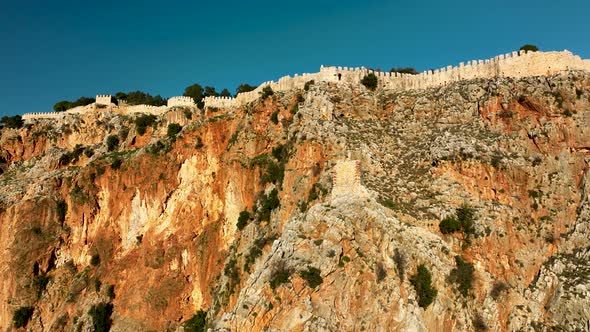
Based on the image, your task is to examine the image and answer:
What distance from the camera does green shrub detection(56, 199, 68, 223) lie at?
6412cm

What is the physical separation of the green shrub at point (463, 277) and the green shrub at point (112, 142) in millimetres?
47656

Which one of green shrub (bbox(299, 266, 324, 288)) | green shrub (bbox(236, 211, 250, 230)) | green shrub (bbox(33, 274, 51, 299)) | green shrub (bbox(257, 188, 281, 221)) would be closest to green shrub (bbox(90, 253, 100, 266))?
green shrub (bbox(33, 274, 51, 299))

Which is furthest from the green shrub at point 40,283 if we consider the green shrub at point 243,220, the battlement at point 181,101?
the battlement at point 181,101

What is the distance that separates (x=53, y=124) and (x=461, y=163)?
5793 centimetres

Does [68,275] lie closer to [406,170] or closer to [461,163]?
[406,170]

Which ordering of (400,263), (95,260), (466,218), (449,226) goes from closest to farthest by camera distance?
(400,263)
(449,226)
(466,218)
(95,260)

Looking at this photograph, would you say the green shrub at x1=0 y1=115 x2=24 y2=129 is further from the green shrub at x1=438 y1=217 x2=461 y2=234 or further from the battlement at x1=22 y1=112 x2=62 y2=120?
the green shrub at x1=438 y1=217 x2=461 y2=234

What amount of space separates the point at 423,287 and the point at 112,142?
4766 centimetres

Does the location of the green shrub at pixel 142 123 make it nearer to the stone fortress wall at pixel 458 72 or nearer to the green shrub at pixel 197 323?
the stone fortress wall at pixel 458 72

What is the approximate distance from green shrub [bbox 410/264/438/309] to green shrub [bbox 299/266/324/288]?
235 inches

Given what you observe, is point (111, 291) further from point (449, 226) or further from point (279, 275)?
point (449, 226)

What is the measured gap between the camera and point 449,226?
1540 inches

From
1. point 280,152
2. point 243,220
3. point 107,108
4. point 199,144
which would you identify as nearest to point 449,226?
point 280,152

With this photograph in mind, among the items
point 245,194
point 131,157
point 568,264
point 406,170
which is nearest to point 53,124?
point 131,157
